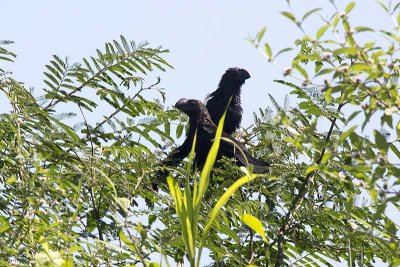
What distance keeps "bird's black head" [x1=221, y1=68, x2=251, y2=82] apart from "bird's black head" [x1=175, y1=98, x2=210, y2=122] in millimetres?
841

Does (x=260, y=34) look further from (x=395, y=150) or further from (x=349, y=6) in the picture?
(x=395, y=150)

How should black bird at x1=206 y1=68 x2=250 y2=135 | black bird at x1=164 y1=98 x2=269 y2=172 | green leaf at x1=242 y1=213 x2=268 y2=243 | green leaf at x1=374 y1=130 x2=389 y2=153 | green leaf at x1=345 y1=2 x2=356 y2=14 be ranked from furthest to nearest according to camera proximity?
black bird at x1=206 y1=68 x2=250 y2=135 → black bird at x1=164 y1=98 x2=269 y2=172 → green leaf at x1=242 y1=213 x2=268 y2=243 → green leaf at x1=345 y1=2 x2=356 y2=14 → green leaf at x1=374 y1=130 x2=389 y2=153

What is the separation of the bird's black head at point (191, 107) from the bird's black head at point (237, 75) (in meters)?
0.84

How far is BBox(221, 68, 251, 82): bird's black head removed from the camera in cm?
755

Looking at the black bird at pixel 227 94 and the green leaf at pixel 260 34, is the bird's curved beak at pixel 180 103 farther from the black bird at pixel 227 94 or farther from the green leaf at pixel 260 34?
the green leaf at pixel 260 34

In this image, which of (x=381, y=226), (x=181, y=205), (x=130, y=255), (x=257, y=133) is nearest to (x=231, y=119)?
(x=257, y=133)

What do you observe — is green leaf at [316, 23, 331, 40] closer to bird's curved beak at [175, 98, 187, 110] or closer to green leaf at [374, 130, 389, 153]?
green leaf at [374, 130, 389, 153]

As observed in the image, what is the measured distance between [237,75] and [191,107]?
0.97 metres

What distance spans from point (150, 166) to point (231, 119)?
2.38 m

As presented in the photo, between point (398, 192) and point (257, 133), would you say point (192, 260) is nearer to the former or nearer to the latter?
point (398, 192)

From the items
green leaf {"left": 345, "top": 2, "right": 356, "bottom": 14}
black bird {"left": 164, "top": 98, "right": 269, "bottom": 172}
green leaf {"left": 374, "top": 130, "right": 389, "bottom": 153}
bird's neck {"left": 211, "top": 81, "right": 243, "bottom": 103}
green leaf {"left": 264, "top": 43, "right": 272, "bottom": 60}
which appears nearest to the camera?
green leaf {"left": 374, "top": 130, "right": 389, "bottom": 153}

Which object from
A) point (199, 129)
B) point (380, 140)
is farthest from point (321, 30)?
point (199, 129)

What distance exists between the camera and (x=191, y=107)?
667cm

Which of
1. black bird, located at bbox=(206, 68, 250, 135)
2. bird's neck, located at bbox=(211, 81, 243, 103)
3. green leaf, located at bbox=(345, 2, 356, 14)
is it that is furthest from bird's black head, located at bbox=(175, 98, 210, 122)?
green leaf, located at bbox=(345, 2, 356, 14)
